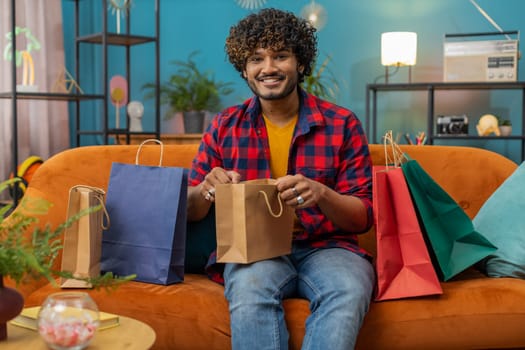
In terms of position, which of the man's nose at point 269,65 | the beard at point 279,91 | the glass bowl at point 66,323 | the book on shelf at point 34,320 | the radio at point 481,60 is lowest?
the book on shelf at point 34,320

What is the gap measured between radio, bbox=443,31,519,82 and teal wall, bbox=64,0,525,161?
385 mm

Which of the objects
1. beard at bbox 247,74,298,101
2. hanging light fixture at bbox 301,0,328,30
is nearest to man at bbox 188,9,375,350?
beard at bbox 247,74,298,101

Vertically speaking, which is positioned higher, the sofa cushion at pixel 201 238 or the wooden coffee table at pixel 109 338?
the sofa cushion at pixel 201 238

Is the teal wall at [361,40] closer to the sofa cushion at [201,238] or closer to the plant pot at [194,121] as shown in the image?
the plant pot at [194,121]

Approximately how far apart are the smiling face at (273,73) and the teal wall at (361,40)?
305cm

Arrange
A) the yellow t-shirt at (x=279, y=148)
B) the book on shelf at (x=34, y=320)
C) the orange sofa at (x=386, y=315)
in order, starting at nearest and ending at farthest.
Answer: the book on shelf at (x=34, y=320)
the orange sofa at (x=386, y=315)
the yellow t-shirt at (x=279, y=148)

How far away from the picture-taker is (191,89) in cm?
485

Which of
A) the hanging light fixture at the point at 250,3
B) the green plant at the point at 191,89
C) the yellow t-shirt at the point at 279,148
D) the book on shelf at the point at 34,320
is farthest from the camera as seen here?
the hanging light fixture at the point at 250,3

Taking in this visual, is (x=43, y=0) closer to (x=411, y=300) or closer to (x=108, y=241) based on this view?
(x=108, y=241)

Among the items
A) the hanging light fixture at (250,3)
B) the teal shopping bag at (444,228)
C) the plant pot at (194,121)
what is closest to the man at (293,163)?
the teal shopping bag at (444,228)

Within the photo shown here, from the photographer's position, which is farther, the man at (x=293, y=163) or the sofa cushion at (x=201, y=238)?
the sofa cushion at (x=201, y=238)

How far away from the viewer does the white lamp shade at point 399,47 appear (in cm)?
429

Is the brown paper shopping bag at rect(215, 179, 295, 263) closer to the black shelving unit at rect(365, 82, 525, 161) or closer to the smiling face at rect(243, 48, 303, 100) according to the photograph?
the smiling face at rect(243, 48, 303, 100)

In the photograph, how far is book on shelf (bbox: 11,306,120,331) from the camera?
4.10 feet
